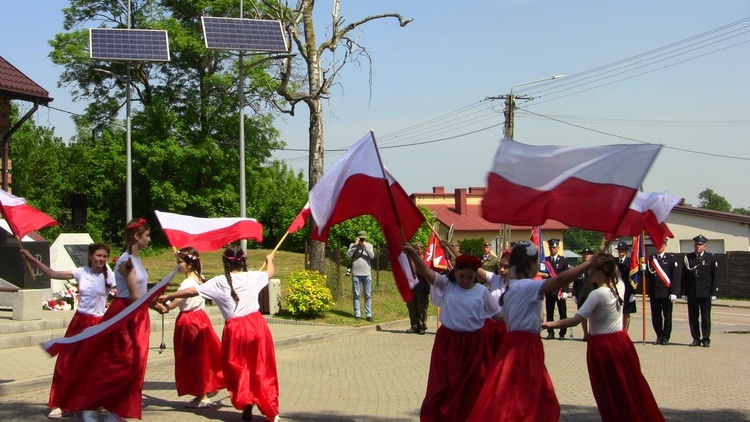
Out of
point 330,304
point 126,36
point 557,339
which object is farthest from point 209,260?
point 557,339

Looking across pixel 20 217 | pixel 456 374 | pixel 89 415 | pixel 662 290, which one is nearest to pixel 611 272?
pixel 456 374

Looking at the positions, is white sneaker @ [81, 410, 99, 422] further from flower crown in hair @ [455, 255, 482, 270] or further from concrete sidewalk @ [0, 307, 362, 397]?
flower crown in hair @ [455, 255, 482, 270]

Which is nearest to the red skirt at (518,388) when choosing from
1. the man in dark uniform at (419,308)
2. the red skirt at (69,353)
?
the red skirt at (69,353)

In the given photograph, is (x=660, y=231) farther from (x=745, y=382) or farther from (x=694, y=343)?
(x=694, y=343)

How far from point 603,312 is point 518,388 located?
1626mm

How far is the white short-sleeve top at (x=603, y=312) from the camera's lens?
747cm

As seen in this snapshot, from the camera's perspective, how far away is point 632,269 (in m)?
15.8

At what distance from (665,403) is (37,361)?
8695mm

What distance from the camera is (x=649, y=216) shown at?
8.94m

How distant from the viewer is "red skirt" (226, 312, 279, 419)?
27.2 feet

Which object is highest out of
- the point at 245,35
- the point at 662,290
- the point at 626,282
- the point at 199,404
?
the point at 245,35

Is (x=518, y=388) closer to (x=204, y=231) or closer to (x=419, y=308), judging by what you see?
(x=204, y=231)

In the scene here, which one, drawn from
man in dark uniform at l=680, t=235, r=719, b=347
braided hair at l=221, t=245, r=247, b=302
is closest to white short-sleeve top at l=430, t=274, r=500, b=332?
braided hair at l=221, t=245, r=247, b=302

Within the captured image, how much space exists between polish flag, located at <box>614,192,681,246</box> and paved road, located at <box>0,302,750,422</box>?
6.41 feet
